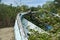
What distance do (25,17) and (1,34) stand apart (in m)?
2.34

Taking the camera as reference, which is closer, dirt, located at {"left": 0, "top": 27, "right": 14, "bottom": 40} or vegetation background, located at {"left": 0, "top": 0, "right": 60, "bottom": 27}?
dirt, located at {"left": 0, "top": 27, "right": 14, "bottom": 40}

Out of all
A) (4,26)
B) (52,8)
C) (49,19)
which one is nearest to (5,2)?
(4,26)

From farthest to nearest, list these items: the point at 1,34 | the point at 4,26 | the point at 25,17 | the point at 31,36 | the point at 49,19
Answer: the point at 4,26
the point at 25,17
the point at 1,34
the point at 49,19
the point at 31,36

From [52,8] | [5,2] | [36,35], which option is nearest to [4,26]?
[5,2]

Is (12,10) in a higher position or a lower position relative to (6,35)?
higher

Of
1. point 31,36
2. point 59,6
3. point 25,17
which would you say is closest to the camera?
point 31,36

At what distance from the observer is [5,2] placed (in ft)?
49.4

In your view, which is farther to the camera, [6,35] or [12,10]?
[12,10]

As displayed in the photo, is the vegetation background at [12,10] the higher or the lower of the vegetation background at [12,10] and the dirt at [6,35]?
the higher

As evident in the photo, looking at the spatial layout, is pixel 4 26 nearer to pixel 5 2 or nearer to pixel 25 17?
pixel 25 17

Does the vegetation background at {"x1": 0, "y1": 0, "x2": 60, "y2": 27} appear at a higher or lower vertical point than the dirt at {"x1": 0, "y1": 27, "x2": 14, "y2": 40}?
higher

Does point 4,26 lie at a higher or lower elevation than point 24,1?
lower

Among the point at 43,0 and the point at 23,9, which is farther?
the point at 43,0

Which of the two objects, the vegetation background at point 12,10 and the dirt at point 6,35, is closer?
the dirt at point 6,35
